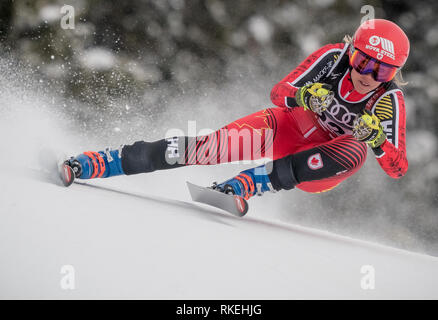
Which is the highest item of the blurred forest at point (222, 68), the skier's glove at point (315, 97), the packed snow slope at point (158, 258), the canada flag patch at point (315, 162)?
the blurred forest at point (222, 68)

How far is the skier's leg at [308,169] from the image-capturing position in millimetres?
1653

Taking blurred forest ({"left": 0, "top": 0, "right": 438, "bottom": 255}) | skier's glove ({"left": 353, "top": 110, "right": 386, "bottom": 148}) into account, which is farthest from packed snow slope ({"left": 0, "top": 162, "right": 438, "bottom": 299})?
blurred forest ({"left": 0, "top": 0, "right": 438, "bottom": 255})

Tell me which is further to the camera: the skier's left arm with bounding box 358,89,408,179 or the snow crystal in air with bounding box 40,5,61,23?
the snow crystal in air with bounding box 40,5,61,23

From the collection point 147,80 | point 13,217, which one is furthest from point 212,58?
point 13,217

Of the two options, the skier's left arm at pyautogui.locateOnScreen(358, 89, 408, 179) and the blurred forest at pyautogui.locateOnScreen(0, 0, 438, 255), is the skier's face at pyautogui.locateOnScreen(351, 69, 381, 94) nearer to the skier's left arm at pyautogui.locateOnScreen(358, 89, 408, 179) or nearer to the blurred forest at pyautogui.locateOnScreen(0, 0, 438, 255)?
the skier's left arm at pyautogui.locateOnScreen(358, 89, 408, 179)

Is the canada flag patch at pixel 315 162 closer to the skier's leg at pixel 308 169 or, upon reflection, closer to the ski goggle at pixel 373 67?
the skier's leg at pixel 308 169

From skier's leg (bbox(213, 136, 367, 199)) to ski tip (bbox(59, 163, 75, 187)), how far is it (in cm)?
60

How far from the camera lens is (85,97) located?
3586 mm

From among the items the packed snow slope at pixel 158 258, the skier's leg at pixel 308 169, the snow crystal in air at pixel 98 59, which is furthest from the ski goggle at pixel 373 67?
the snow crystal in air at pixel 98 59

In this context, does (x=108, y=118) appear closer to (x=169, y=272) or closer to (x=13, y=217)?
(x=13, y=217)

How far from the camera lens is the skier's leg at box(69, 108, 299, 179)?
1686 mm

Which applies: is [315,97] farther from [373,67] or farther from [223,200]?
[223,200]

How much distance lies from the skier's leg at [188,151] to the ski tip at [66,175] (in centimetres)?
11

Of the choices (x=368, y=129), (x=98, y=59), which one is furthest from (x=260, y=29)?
(x=368, y=129)
